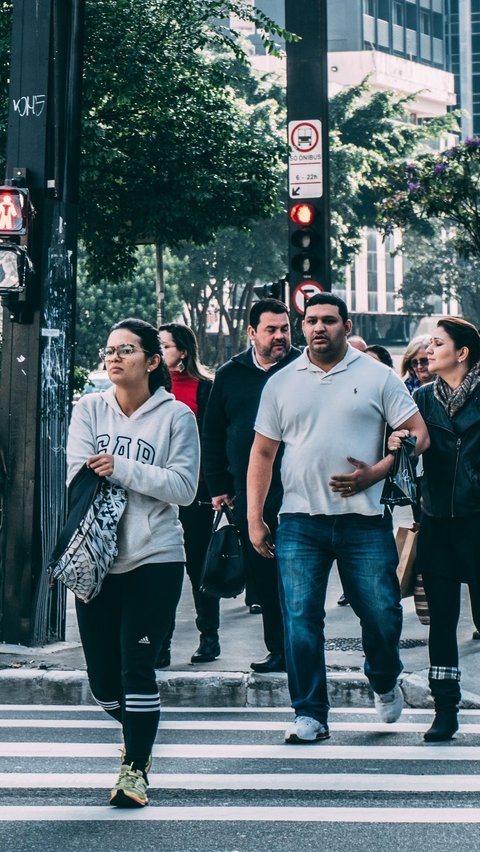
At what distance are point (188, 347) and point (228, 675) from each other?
1939 millimetres

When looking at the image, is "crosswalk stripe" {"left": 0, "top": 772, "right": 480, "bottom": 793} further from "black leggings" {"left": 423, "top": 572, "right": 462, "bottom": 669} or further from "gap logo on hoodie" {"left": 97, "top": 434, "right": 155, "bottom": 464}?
"gap logo on hoodie" {"left": 97, "top": 434, "right": 155, "bottom": 464}

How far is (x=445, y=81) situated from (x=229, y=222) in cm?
8311

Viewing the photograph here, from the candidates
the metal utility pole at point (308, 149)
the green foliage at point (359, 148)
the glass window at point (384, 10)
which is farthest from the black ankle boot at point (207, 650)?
the glass window at point (384, 10)

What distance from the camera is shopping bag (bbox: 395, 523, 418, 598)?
751cm

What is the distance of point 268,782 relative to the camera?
565 centimetres

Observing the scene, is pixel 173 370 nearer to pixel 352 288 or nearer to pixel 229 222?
pixel 229 222

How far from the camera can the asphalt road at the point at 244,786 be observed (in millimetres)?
4883

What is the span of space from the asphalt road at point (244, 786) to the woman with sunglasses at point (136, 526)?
30 cm

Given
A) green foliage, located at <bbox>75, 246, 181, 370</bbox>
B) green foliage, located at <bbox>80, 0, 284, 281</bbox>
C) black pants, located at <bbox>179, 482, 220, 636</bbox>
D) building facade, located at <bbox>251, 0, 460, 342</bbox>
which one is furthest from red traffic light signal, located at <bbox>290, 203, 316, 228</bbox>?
building facade, located at <bbox>251, 0, 460, 342</bbox>

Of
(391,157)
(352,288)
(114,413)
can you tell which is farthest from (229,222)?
(352,288)

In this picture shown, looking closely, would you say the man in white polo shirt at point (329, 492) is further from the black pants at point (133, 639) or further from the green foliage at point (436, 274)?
the green foliage at point (436, 274)

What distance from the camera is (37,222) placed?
8.58 m

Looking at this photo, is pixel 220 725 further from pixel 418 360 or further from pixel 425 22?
pixel 425 22

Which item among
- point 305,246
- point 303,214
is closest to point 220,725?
point 305,246
